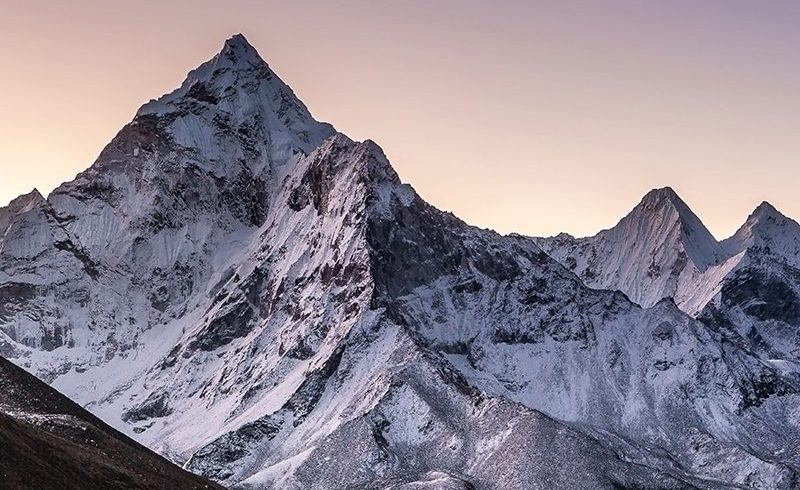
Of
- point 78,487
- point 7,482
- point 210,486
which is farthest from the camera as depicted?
point 210,486

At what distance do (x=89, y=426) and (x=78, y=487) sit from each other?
36703 millimetres

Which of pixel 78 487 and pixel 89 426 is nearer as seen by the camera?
pixel 78 487

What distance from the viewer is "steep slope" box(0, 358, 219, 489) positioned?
146 m

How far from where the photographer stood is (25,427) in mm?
161625

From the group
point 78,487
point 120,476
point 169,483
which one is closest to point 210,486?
point 169,483

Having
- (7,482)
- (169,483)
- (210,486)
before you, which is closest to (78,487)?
(7,482)

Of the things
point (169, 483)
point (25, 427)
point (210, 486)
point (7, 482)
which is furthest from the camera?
point (210, 486)

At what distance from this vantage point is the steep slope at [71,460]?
478 feet

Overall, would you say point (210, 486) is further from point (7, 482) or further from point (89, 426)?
point (7, 482)

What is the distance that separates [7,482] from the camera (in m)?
139

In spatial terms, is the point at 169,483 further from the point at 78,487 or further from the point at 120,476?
the point at 78,487

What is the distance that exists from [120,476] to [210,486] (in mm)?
31037

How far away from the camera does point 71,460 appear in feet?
519

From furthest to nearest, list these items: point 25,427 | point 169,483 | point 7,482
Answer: point 169,483 → point 25,427 → point 7,482
